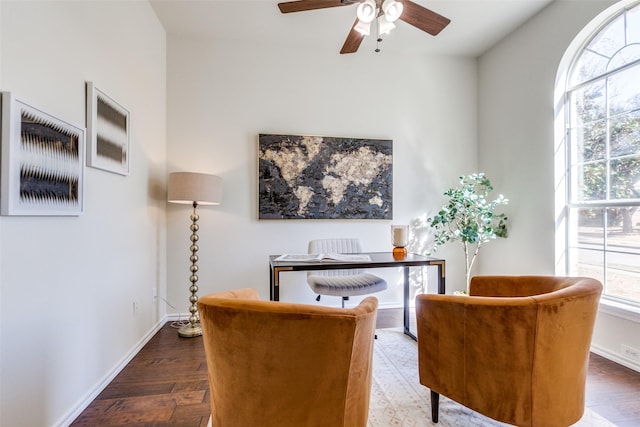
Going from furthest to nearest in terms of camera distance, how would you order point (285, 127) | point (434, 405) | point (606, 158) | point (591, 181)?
point (285, 127)
point (591, 181)
point (606, 158)
point (434, 405)

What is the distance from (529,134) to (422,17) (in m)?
1.82

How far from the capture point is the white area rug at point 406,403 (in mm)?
1528

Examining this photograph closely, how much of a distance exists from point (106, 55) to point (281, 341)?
2155 mm

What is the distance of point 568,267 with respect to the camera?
2.64 metres

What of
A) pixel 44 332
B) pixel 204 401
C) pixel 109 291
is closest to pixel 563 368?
pixel 204 401

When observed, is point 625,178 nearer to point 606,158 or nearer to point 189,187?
point 606,158

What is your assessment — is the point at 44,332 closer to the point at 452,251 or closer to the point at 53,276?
the point at 53,276

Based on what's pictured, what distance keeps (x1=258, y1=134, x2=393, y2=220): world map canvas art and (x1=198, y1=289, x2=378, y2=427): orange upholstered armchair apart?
2.14 metres

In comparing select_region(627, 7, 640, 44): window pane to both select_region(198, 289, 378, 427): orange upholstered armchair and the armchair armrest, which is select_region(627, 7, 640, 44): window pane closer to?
the armchair armrest

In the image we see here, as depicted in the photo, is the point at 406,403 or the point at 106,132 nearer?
the point at 406,403

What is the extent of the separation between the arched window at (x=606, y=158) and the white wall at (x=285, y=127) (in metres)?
1.13

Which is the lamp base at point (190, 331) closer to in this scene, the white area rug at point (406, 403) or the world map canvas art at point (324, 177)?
the world map canvas art at point (324, 177)

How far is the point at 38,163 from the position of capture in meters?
1.33

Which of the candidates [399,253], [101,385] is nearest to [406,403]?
[399,253]
